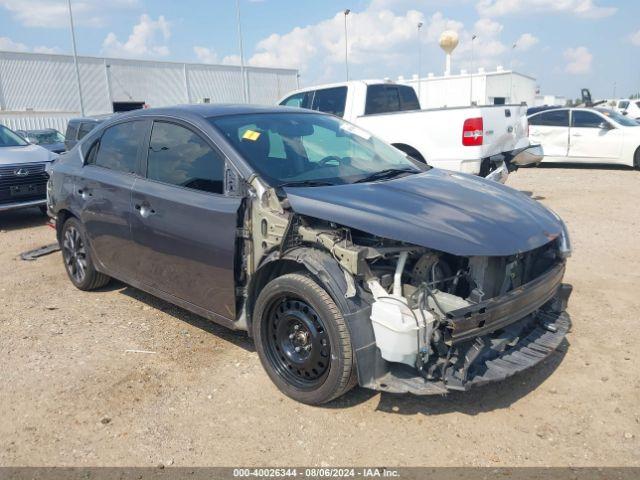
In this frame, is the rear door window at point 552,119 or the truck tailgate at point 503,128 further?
the rear door window at point 552,119

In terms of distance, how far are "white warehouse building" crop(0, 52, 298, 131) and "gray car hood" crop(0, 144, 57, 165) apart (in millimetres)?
19169

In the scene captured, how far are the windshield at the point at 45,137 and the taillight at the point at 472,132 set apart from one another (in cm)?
1131

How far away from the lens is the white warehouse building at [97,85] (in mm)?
32719

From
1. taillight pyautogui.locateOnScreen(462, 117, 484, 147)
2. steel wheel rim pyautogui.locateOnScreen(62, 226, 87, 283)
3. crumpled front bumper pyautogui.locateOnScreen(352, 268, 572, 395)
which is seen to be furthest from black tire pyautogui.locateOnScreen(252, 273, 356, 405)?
taillight pyautogui.locateOnScreen(462, 117, 484, 147)

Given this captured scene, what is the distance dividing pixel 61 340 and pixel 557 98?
77.4 metres

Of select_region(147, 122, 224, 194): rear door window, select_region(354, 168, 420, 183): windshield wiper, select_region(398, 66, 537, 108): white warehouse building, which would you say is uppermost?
select_region(398, 66, 537, 108): white warehouse building

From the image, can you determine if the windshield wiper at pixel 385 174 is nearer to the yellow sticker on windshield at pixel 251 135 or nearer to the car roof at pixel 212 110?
the yellow sticker on windshield at pixel 251 135

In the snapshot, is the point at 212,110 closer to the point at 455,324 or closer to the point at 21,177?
the point at 455,324

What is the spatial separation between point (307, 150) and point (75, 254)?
285 centimetres

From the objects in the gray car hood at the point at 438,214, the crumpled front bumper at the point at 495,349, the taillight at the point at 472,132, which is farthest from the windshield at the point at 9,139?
the crumpled front bumper at the point at 495,349

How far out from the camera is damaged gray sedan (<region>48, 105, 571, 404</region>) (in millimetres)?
2891

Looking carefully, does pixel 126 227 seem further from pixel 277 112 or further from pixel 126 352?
pixel 277 112

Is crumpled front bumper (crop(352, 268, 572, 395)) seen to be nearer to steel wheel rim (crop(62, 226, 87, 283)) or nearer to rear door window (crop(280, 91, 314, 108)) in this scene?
steel wheel rim (crop(62, 226, 87, 283))

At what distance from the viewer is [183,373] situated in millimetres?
3725
